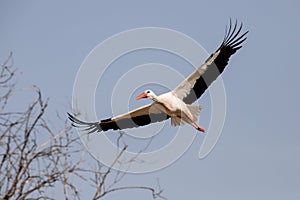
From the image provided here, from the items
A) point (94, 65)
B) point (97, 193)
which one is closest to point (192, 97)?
point (94, 65)

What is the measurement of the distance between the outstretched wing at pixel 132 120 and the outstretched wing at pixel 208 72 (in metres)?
0.65

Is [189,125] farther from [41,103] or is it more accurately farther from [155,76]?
[41,103]

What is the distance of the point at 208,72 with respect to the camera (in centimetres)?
1118

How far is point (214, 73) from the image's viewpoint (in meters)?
11.3

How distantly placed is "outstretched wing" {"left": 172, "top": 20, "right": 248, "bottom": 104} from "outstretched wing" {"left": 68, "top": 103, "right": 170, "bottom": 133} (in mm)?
653

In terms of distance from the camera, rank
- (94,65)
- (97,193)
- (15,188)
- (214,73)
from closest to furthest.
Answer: (15,188) → (97,193) → (94,65) → (214,73)

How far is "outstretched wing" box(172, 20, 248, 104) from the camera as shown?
11.2m

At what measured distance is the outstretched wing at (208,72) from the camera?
1117cm

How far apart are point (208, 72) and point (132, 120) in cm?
182

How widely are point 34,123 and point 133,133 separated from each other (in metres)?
7.23

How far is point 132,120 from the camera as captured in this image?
1209cm

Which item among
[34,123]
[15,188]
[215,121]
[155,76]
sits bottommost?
[15,188]

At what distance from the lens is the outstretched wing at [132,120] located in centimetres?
1176

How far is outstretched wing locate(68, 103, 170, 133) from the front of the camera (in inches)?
463
